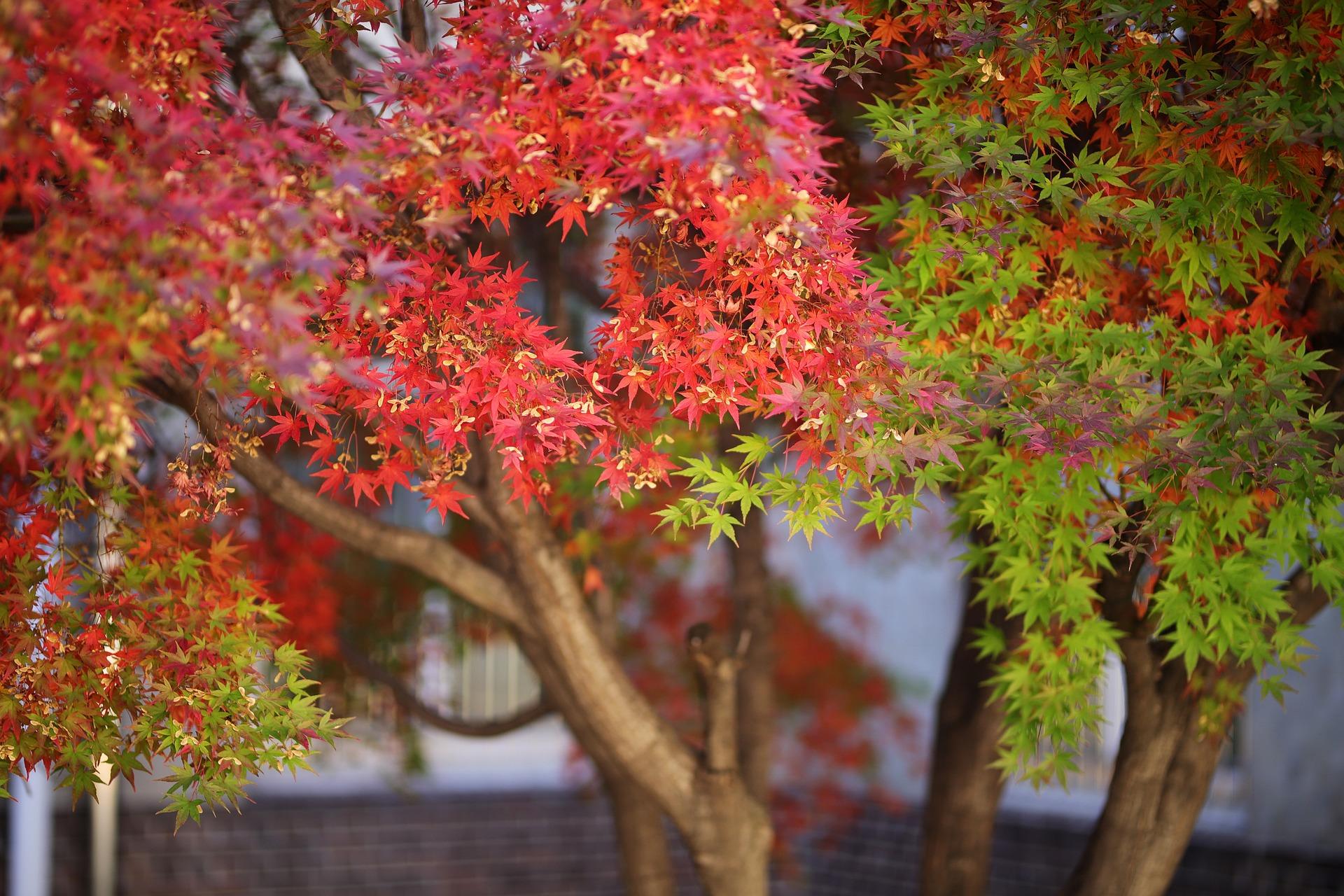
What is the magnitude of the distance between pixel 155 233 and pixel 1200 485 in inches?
78.1

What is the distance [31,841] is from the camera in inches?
202

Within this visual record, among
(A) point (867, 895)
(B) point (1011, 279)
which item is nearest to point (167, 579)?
(B) point (1011, 279)

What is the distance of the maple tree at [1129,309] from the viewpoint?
2.43 m

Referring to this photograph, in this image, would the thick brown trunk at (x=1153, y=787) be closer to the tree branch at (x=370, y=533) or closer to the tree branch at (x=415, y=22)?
the tree branch at (x=370, y=533)

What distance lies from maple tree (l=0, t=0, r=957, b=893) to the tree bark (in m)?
0.96

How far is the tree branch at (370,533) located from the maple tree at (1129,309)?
129 centimetres

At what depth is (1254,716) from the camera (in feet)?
17.6

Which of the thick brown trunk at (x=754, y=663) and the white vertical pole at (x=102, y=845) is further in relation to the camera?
the white vertical pole at (x=102, y=845)

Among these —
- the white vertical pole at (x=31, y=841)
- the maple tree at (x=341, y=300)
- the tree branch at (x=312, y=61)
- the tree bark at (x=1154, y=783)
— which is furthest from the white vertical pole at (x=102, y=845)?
the tree bark at (x=1154, y=783)

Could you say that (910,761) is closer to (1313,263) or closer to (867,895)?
(867,895)

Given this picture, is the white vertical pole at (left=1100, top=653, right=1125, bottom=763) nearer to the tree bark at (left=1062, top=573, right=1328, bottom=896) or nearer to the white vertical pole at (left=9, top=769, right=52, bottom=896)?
the tree bark at (left=1062, top=573, right=1328, bottom=896)

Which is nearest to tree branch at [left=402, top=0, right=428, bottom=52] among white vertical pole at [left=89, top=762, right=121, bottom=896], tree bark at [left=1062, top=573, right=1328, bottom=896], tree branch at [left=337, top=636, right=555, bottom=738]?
tree bark at [left=1062, top=573, right=1328, bottom=896]

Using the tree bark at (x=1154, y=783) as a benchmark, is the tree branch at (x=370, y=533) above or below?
above

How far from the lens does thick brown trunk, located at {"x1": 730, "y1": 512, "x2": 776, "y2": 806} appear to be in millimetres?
4215
